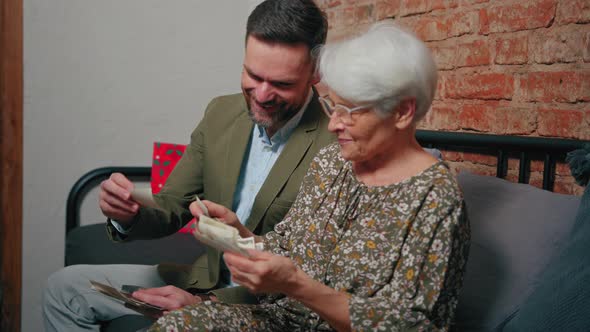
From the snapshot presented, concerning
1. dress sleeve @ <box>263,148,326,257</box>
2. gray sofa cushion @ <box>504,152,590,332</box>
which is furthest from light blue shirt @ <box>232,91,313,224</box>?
gray sofa cushion @ <box>504,152,590,332</box>

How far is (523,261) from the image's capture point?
4.82 ft

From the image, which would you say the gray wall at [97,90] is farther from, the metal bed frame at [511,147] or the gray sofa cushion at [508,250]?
the gray sofa cushion at [508,250]

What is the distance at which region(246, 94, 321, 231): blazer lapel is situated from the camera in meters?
1.79

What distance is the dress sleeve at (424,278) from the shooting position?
1.21 m

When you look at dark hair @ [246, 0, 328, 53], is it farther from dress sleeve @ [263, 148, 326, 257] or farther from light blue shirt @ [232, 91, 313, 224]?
dress sleeve @ [263, 148, 326, 257]

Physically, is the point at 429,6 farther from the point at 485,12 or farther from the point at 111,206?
the point at 111,206

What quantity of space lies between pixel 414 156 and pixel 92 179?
6.59ft

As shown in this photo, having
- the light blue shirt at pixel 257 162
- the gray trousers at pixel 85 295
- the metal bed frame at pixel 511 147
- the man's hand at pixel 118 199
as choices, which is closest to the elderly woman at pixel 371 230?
the man's hand at pixel 118 199

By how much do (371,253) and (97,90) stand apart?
2087mm

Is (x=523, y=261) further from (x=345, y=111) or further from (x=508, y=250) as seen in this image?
(x=345, y=111)

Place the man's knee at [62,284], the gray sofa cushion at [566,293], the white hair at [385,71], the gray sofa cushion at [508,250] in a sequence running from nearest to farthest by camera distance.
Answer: the gray sofa cushion at [566,293], the white hair at [385,71], the gray sofa cushion at [508,250], the man's knee at [62,284]

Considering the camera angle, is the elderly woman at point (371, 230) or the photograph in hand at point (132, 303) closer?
the elderly woman at point (371, 230)

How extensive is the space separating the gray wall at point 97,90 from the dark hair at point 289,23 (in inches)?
53.8

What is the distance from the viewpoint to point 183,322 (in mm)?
1326
